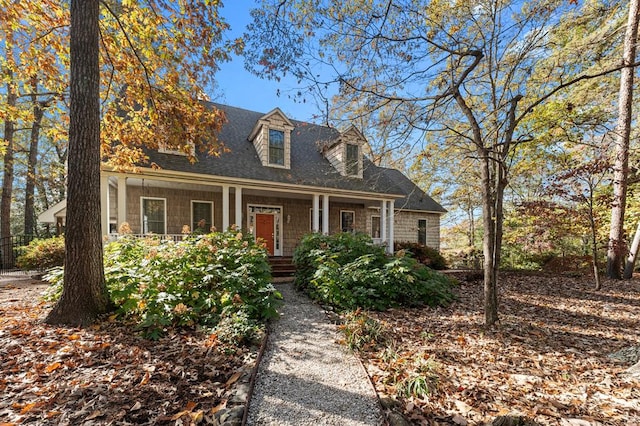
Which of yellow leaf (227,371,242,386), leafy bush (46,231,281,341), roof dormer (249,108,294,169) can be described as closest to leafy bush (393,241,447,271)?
roof dormer (249,108,294,169)

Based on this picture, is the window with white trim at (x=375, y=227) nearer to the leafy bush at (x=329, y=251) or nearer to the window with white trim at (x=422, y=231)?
the window with white trim at (x=422, y=231)

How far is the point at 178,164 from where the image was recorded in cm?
841

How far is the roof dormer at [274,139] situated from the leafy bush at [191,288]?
5637 mm

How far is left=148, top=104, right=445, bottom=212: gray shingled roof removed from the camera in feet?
28.3

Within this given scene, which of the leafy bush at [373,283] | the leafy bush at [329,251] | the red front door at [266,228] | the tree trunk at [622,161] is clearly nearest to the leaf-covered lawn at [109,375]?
the leafy bush at [373,283]

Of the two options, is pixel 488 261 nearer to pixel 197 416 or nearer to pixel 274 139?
pixel 197 416

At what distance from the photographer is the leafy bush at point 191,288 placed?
146 inches

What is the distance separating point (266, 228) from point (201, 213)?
8.40 ft

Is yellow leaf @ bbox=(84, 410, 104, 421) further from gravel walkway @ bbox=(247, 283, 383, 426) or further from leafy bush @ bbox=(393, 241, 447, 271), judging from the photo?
leafy bush @ bbox=(393, 241, 447, 271)

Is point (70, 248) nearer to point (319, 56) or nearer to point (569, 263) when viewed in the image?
point (319, 56)

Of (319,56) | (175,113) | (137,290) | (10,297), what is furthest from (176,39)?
(10,297)

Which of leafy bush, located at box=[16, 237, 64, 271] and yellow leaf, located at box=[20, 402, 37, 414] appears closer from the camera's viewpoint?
yellow leaf, located at box=[20, 402, 37, 414]

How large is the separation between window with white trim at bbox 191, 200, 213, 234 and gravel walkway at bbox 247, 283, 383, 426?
726 centimetres

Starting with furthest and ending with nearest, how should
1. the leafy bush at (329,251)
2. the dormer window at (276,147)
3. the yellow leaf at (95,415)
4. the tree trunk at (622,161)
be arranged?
the dormer window at (276,147) → the tree trunk at (622,161) → the leafy bush at (329,251) → the yellow leaf at (95,415)
